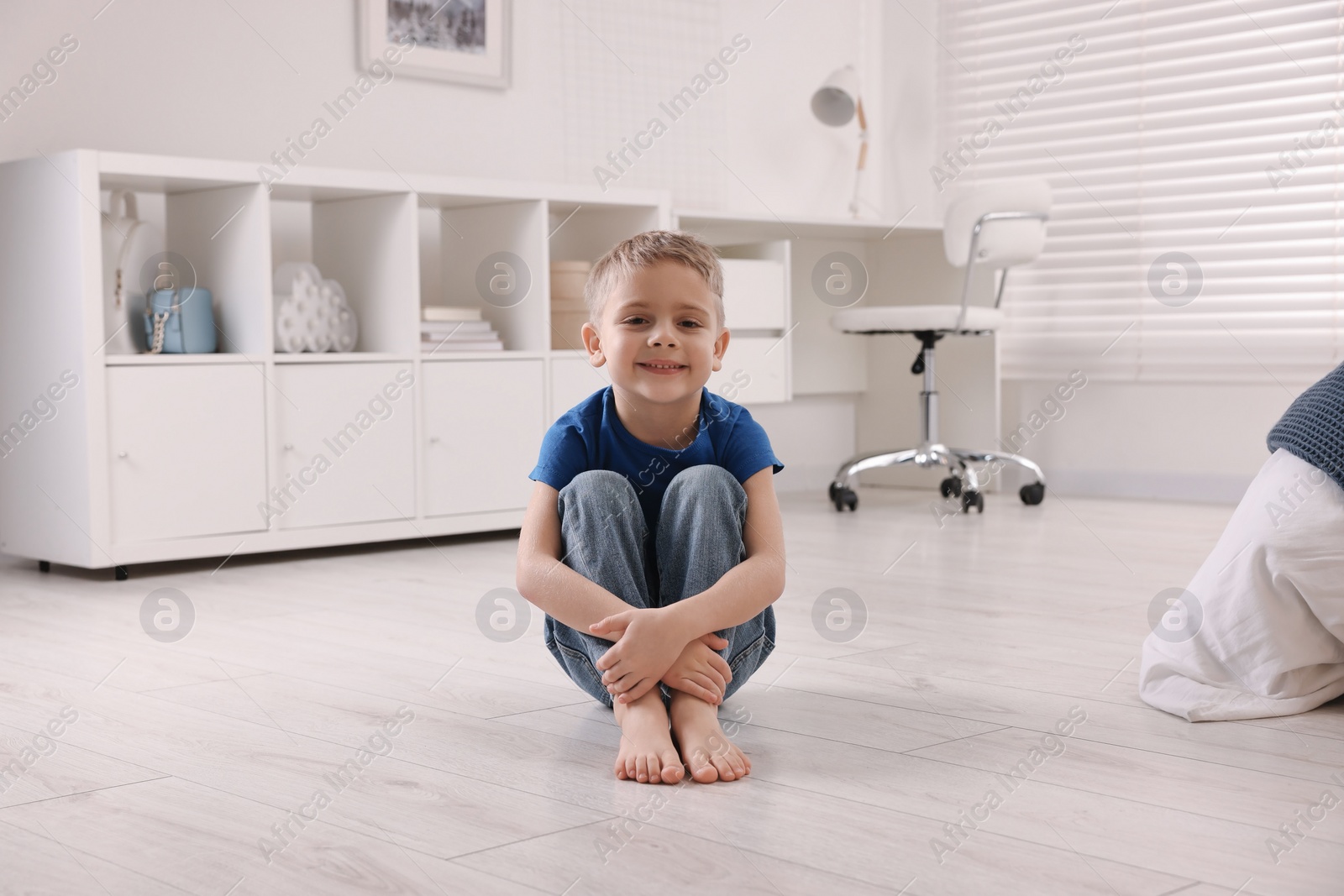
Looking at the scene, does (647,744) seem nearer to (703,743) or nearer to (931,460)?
(703,743)

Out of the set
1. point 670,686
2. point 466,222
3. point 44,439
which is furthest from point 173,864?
point 466,222

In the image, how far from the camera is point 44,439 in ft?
9.20

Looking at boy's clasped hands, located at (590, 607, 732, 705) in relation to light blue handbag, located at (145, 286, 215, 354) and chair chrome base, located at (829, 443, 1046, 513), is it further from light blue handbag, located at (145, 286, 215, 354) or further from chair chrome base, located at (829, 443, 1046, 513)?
chair chrome base, located at (829, 443, 1046, 513)

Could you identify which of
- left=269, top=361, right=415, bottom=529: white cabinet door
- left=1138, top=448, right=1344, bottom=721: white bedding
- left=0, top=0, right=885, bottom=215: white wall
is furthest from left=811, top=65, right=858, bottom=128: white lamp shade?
left=1138, top=448, right=1344, bottom=721: white bedding

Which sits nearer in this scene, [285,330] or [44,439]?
[44,439]

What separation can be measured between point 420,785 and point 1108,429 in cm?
352

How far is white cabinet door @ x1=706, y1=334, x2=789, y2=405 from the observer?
382 centimetres

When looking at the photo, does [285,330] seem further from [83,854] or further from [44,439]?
[83,854]

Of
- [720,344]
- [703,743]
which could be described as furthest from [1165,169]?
[703,743]

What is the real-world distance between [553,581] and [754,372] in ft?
8.40

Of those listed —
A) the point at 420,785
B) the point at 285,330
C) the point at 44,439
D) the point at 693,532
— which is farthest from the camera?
the point at 285,330

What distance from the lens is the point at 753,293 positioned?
12.9 feet

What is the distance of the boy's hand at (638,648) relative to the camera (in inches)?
53.1

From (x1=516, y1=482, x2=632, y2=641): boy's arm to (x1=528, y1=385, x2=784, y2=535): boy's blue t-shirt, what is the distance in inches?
2.3
